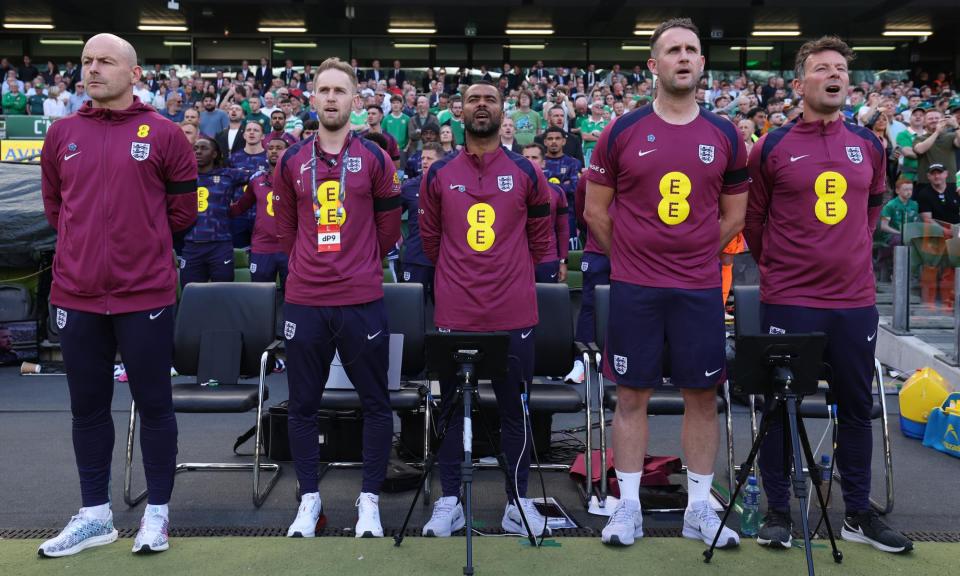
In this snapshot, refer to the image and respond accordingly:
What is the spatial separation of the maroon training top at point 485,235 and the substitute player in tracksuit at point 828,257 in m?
0.99

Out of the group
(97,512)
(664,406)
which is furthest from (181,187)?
(664,406)

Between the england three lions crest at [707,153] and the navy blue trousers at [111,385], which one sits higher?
the england three lions crest at [707,153]

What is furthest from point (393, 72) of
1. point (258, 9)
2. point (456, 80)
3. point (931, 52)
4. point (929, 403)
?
point (929, 403)

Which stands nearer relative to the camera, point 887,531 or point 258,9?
point 887,531

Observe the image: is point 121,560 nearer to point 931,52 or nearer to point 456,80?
point 456,80

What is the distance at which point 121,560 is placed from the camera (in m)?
3.39

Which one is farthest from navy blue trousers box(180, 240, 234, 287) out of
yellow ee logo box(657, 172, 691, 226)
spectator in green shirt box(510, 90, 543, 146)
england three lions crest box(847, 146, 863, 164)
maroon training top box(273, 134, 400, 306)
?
spectator in green shirt box(510, 90, 543, 146)

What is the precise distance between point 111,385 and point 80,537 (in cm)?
60

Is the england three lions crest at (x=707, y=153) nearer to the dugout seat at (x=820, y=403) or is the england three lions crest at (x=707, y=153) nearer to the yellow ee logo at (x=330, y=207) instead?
the dugout seat at (x=820, y=403)

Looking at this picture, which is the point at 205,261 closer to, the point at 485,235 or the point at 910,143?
the point at 485,235

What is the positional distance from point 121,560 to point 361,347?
125 cm

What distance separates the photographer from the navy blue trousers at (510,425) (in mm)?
3809

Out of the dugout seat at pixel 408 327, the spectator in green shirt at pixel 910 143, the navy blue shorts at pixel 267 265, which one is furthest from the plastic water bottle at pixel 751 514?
the spectator in green shirt at pixel 910 143

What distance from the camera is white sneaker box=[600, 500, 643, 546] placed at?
3504 millimetres
